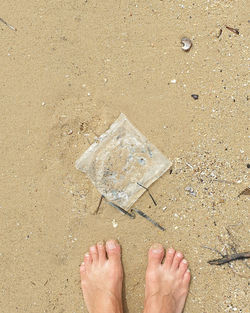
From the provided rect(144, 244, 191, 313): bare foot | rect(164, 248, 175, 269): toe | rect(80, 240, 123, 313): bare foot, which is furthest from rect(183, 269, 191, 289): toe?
rect(80, 240, 123, 313): bare foot

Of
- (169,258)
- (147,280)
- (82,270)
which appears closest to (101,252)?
(82,270)


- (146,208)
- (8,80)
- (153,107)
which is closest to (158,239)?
(146,208)

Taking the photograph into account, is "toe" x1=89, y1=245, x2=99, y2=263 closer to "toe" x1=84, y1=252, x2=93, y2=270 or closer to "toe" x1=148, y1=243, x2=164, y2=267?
"toe" x1=84, y1=252, x2=93, y2=270

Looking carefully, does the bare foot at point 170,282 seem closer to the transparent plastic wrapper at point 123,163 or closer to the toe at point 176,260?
the toe at point 176,260

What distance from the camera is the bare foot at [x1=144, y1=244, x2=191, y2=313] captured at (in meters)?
2.29

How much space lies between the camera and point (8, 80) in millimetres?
2227

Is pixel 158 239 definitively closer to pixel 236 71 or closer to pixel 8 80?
pixel 236 71

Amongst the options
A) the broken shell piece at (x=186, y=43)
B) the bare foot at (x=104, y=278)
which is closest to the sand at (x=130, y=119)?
the broken shell piece at (x=186, y=43)

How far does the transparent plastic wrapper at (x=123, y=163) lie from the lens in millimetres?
2205

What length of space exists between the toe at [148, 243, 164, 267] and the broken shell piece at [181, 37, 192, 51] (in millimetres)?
1510

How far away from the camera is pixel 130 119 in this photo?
2.19m

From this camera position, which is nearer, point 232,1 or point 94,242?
point 232,1

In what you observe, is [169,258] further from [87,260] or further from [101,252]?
[87,260]

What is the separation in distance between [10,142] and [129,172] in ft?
3.12
